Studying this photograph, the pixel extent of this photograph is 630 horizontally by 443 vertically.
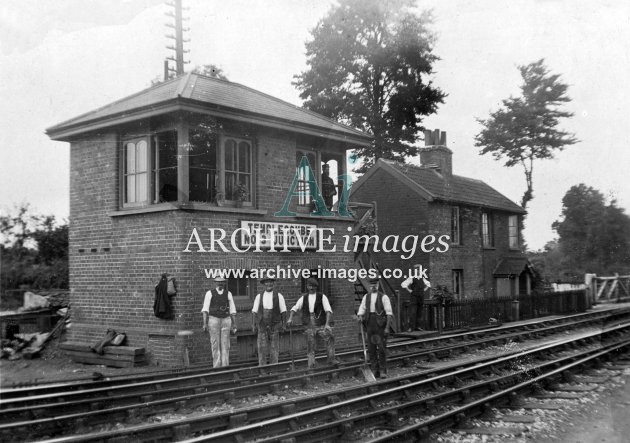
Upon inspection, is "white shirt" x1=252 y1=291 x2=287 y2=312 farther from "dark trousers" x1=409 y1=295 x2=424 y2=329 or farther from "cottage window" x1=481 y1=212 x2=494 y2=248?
"cottage window" x1=481 y1=212 x2=494 y2=248

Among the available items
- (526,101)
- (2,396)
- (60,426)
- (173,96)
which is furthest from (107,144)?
(526,101)

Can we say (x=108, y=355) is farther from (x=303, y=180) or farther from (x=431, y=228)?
(x=431, y=228)

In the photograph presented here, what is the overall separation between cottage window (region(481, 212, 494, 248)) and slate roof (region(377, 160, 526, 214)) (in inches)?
23.7

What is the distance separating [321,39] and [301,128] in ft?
61.8

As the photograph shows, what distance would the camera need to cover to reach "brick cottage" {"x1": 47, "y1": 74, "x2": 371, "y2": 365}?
13.3 metres

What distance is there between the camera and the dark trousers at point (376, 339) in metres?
11.6

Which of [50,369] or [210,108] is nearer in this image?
[210,108]

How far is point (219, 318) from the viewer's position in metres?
12.3

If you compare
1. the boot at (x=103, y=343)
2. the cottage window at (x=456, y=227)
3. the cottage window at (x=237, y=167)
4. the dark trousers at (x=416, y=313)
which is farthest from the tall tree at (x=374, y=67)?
the boot at (x=103, y=343)

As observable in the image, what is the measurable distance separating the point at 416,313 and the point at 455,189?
8.79 meters

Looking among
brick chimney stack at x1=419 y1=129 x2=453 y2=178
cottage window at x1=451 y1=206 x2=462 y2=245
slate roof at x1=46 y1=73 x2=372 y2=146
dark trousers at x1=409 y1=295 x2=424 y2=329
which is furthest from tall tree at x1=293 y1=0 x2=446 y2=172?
slate roof at x1=46 y1=73 x2=372 y2=146

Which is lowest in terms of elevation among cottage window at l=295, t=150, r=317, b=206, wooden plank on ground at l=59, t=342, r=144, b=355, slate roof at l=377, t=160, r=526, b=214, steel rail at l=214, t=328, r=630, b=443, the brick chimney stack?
steel rail at l=214, t=328, r=630, b=443

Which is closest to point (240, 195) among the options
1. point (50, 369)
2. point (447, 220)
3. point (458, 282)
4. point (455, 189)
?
point (50, 369)

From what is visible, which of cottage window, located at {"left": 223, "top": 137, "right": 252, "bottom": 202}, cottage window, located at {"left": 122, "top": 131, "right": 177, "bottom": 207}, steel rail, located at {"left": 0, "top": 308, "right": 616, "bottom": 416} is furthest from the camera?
cottage window, located at {"left": 223, "top": 137, "right": 252, "bottom": 202}
